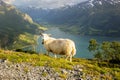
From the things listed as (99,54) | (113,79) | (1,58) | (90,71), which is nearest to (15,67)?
(1,58)

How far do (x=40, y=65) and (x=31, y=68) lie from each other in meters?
1.14

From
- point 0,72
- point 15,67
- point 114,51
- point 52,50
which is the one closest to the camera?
point 0,72

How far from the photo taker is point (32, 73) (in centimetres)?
1892

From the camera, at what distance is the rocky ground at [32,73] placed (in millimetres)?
18025

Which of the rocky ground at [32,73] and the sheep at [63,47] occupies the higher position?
the sheep at [63,47]

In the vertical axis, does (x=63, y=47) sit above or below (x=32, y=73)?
above

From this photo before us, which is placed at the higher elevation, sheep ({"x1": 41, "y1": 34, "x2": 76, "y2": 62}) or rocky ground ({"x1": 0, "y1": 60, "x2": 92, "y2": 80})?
sheep ({"x1": 41, "y1": 34, "x2": 76, "y2": 62})

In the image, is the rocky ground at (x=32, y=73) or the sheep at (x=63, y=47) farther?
the sheep at (x=63, y=47)

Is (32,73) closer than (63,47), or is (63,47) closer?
(32,73)

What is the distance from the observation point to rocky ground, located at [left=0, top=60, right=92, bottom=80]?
18025mm

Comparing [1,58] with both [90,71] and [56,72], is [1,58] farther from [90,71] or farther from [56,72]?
[90,71]

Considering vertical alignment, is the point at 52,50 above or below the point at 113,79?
above

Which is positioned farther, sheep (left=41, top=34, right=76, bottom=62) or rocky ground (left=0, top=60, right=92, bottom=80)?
sheep (left=41, top=34, right=76, bottom=62)

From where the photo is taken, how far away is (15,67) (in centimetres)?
1961
